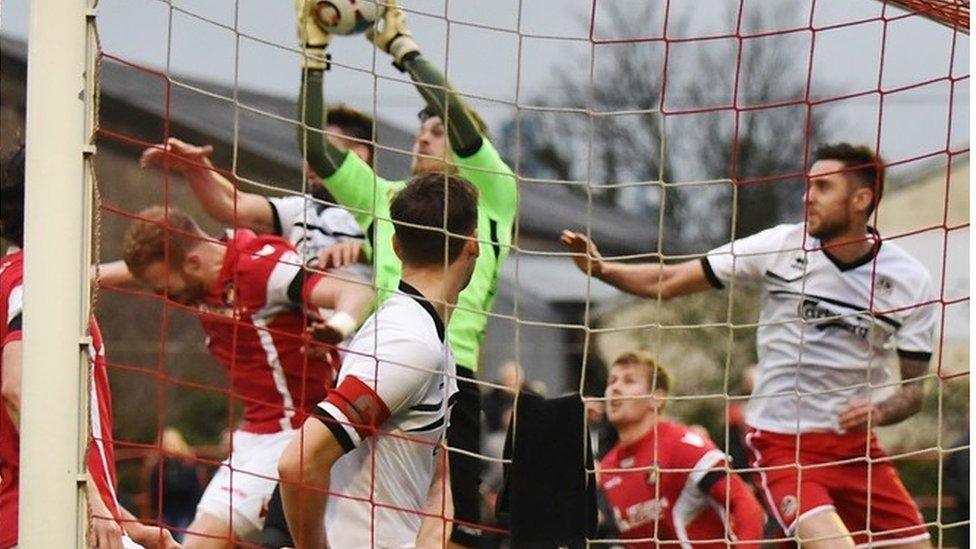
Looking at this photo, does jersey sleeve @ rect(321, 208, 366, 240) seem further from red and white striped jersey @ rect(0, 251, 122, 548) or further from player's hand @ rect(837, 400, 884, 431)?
red and white striped jersey @ rect(0, 251, 122, 548)

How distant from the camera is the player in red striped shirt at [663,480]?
6.87 m

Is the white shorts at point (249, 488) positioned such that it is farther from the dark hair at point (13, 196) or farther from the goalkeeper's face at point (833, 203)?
the goalkeeper's face at point (833, 203)

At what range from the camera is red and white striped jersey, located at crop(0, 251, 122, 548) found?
4492mm

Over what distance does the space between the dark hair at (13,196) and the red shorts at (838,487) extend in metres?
2.64

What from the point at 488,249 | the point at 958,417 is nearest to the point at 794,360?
the point at 488,249

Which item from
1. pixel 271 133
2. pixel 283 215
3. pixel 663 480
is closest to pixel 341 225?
pixel 283 215

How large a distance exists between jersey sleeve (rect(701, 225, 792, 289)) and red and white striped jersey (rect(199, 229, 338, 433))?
49.3 inches

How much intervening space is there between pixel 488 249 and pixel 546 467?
1459 millimetres

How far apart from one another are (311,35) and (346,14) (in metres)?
0.16

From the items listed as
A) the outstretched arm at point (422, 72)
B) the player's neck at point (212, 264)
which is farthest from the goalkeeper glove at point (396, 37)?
the player's neck at point (212, 264)

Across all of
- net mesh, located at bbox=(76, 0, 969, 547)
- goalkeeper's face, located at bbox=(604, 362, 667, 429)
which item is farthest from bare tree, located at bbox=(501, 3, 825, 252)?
goalkeeper's face, located at bbox=(604, 362, 667, 429)

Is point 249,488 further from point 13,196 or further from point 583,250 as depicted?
point 13,196

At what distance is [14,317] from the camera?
4492mm

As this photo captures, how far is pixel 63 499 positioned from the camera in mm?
3877
